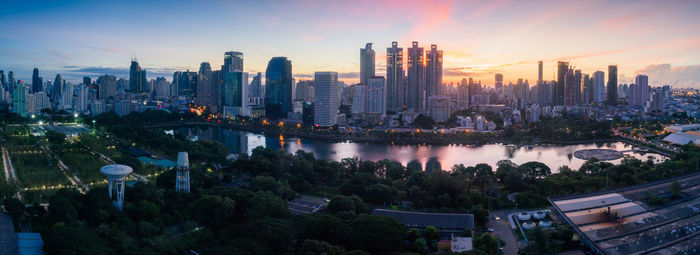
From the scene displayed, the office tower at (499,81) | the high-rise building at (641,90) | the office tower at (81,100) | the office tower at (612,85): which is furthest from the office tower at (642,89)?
the office tower at (81,100)

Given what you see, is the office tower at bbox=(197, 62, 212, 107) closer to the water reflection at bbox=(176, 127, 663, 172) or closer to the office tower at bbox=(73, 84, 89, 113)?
the office tower at bbox=(73, 84, 89, 113)

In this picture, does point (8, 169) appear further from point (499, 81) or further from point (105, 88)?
point (499, 81)

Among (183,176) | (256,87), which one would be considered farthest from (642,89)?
(183,176)

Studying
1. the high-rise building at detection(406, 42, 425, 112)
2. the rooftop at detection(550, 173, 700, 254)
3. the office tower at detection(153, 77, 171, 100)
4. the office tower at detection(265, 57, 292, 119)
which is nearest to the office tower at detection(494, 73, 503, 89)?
the high-rise building at detection(406, 42, 425, 112)

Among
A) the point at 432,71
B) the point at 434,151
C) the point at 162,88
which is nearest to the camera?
the point at 434,151

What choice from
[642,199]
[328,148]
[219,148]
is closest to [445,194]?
[642,199]

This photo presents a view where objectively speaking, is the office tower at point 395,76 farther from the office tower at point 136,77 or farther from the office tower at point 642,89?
the office tower at point 136,77
